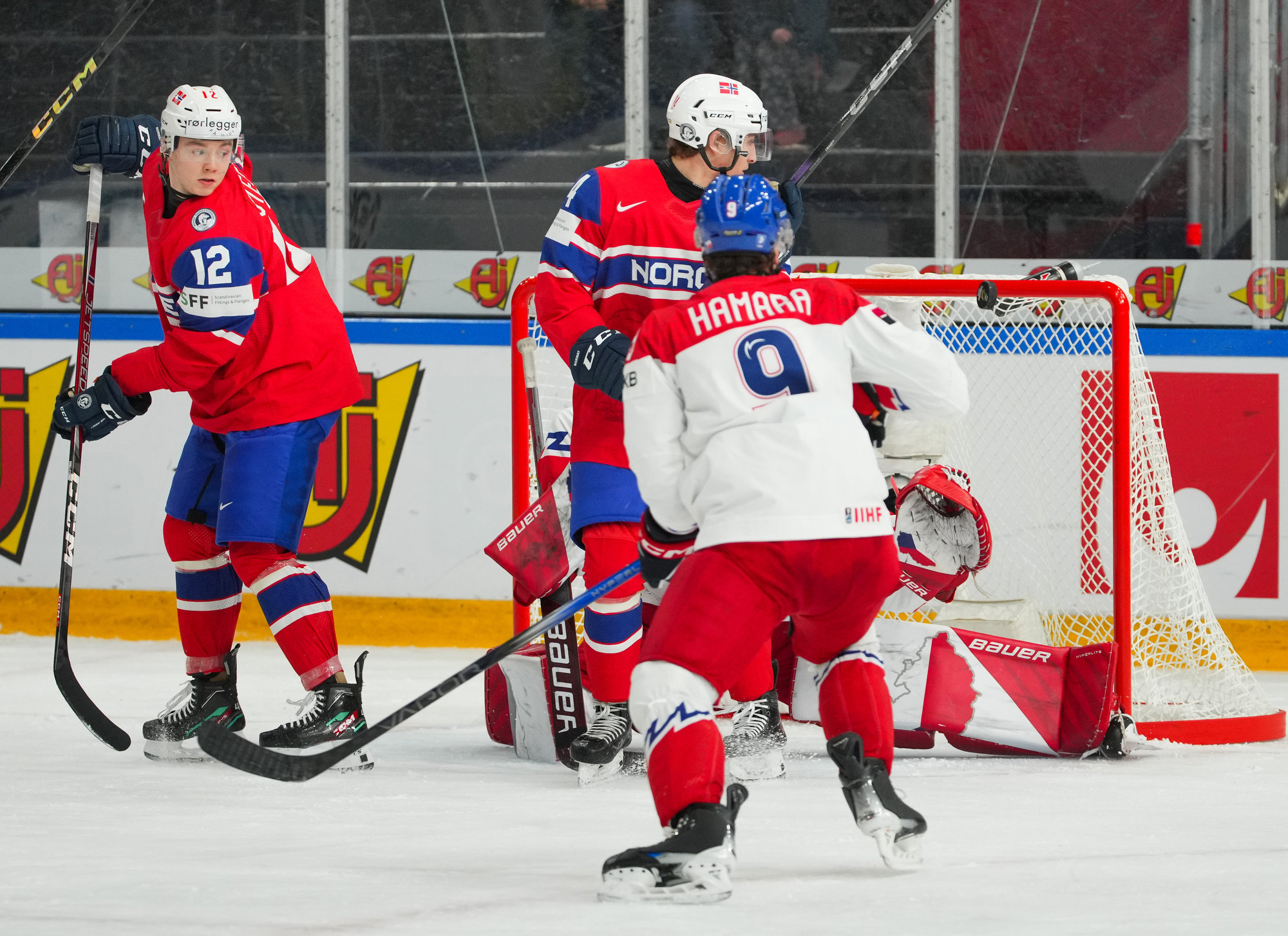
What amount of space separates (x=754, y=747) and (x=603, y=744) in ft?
0.93

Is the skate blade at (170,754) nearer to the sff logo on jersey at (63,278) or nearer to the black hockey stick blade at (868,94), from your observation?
the black hockey stick blade at (868,94)

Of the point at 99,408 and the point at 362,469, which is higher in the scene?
the point at 99,408

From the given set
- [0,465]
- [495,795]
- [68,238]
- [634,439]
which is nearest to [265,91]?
[68,238]

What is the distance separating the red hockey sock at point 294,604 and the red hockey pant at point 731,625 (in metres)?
1.15

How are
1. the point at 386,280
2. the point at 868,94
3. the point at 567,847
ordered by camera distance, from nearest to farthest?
the point at 567,847, the point at 868,94, the point at 386,280

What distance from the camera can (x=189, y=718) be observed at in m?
3.12

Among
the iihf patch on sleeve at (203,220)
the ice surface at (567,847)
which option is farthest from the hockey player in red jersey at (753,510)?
the iihf patch on sleeve at (203,220)

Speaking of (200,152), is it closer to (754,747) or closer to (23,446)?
(754,747)

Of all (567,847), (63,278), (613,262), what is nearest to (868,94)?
(613,262)

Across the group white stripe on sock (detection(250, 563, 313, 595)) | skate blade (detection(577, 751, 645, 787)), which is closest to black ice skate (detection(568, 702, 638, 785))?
skate blade (detection(577, 751, 645, 787))

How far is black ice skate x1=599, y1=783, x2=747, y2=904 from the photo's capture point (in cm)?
196

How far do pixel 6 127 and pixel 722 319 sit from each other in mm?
4083

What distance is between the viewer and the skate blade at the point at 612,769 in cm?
288

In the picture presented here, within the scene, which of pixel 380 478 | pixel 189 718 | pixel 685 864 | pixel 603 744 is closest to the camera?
pixel 685 864
